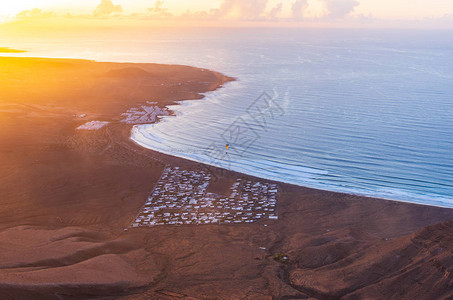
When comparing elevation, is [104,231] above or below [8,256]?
below

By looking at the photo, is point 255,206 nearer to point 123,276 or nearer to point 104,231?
point 104,231

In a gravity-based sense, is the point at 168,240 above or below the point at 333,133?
Result: above

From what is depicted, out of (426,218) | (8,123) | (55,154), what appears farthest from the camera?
(8,123)

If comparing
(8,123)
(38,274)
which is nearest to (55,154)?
(8,123)

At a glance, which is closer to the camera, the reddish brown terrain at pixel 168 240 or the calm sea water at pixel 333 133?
the reddish brown terrain at pixel 168 240

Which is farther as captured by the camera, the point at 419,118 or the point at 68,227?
the point at 419,118

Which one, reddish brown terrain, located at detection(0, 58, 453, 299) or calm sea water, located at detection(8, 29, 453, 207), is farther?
calm sea water, located at detection(8, 29, 453, 207)

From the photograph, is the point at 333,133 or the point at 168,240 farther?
the point at 333,133

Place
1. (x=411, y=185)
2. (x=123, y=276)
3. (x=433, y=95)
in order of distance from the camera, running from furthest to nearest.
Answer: (x=433, y=95) → (x=411, y=185) → (x=123, y=276)
